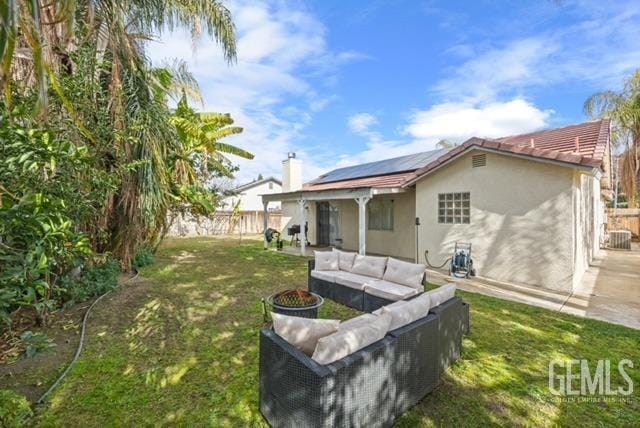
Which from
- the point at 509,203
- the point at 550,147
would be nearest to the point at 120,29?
the point at 509,203

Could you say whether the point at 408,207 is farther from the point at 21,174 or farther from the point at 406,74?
the point at 21,174

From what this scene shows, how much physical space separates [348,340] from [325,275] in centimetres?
398

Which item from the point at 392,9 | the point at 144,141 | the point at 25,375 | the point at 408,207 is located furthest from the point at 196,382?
the point at 392,9

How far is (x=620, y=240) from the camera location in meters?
14.2

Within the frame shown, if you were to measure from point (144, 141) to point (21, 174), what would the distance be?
4.01 meters

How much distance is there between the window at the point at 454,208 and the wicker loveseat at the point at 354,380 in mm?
6371

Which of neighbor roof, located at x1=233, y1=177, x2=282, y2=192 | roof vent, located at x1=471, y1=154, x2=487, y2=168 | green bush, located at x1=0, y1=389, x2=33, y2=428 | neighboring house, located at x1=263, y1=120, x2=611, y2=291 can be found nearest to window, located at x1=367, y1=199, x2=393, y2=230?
neighboring house, located at x1=263, y1=120, x2=611, y2=291

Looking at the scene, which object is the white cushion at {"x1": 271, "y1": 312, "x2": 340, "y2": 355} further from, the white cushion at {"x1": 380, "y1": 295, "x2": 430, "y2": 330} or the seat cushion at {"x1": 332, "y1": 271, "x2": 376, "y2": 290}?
the seat cushion at {"x1": 332, "y1": 271, "x2": 376, "y2": 290}

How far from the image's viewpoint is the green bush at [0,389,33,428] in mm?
2564

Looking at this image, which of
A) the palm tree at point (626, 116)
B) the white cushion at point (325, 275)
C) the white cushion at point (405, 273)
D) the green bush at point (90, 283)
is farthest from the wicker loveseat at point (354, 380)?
the palm tree at point (626, 116)

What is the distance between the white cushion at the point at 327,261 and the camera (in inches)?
276

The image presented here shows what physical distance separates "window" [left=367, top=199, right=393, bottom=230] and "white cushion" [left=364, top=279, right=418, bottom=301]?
22.9ft

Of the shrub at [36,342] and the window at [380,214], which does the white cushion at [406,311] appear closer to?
the shrub at [36,342]

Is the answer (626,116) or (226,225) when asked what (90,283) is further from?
(626,116)
